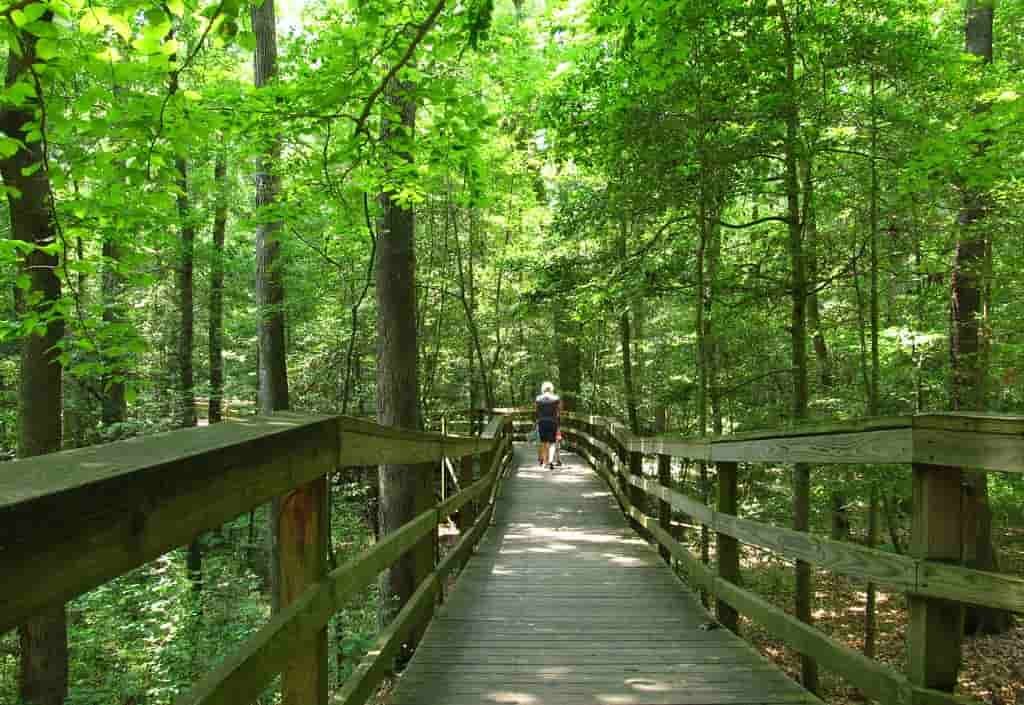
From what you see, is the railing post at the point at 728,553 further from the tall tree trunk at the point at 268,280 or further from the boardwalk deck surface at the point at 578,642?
the tall tree trunk at the point at 268,280

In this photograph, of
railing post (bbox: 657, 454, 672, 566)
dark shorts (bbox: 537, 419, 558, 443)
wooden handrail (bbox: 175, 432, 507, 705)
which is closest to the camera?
wooden handrail (bbox: 175, 432, 507, 705)

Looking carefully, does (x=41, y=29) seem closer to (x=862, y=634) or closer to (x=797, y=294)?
(x=797, y=294)

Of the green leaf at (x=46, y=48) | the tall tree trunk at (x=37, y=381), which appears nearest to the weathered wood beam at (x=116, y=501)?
the green leaf at (x=46, y=48)

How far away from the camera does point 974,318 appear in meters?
8.93

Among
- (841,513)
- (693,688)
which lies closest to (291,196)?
(693,688)

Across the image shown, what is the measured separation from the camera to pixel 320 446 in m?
2.40

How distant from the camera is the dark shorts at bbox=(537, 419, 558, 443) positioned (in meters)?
13.5

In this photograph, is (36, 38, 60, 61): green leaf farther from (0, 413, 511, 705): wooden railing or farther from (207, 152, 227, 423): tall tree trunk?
(207, 152, 227, 423): tall tree trunk

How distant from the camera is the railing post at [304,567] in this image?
2.21m

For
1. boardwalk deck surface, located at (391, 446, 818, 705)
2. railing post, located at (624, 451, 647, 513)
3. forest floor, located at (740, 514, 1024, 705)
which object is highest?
railing post, located at (624, 451, 647, 513)

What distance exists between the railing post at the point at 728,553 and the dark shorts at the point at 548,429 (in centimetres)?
895

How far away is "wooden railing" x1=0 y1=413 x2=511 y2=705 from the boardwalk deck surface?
26.8 inches

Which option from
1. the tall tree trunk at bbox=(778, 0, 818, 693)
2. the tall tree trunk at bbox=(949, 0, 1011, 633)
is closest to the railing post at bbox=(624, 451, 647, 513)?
the tall tree trunk at bbox=(778, 0, 818, 693)

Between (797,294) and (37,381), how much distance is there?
8372mm
